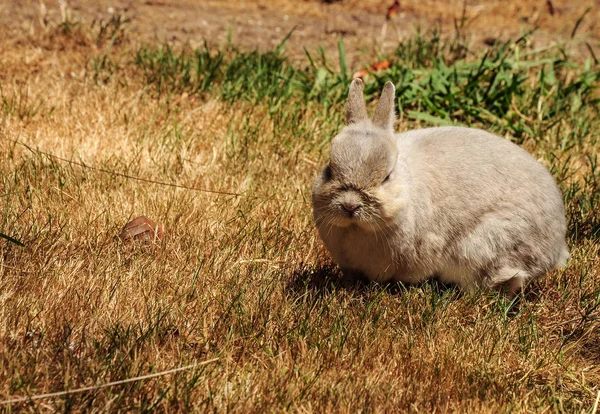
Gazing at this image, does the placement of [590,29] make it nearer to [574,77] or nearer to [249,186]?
[574,77]

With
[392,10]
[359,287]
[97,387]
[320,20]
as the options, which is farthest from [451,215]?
[392,10]

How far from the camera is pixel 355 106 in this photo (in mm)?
3166

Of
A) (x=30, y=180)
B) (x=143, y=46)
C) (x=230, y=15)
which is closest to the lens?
(x=30, y=180)

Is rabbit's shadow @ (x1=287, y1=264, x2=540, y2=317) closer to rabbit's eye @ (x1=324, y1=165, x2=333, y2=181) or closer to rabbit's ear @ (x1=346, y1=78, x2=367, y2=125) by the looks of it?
rabbit's eye @ (x1=324, y1=165, x2=333, y2=181)

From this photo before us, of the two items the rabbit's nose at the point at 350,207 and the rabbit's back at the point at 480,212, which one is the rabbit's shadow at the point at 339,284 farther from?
the rabbit's nose at the point at 350,207

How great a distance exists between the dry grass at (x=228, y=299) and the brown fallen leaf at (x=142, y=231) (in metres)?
0.06

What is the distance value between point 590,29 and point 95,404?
220 inches

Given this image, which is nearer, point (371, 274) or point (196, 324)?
point (196, 324)

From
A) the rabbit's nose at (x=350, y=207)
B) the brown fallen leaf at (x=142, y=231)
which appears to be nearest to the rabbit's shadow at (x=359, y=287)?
the rabbit's nose at (x=350, y=207)

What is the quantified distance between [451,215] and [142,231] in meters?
1.37

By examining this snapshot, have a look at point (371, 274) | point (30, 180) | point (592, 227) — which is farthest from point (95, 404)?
point (592, 227)

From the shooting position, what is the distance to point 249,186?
155 inches

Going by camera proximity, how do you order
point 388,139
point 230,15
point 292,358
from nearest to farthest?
point 292,358, point 388,139, point 230,15

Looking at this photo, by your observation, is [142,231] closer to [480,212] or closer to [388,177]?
[388,177]
